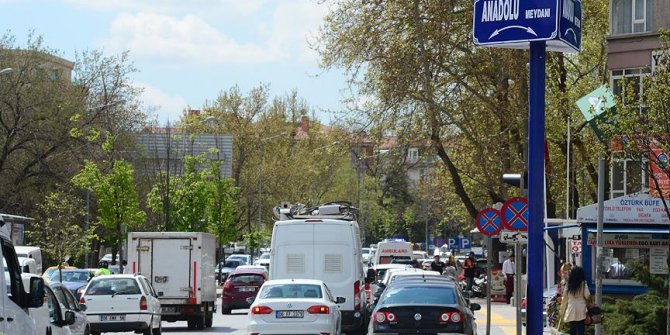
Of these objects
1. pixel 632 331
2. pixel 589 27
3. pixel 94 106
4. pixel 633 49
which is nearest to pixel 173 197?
pixel 94 106

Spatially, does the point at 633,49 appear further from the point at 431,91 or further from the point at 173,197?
the point at 173,197

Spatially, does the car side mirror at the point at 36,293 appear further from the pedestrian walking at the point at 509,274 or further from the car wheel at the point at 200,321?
the pedestrian walking at the point at 509,274

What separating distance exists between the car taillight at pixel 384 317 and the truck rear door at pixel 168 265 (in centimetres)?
1301

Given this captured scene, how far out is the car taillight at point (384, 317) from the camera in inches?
832

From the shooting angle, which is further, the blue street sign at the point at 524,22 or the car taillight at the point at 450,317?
the car taillight at the point at 450,317

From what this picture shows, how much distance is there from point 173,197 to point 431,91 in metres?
20.8

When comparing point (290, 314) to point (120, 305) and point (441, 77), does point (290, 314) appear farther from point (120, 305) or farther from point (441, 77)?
point (441, 77)

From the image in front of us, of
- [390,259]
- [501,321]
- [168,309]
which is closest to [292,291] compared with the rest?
[168,309]

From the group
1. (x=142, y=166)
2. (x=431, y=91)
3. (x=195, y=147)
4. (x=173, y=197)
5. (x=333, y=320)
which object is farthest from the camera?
(x=195, y=147)

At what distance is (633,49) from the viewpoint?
39906 mm

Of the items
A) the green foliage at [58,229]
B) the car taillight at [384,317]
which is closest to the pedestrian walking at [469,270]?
the green foliage at [58,229]

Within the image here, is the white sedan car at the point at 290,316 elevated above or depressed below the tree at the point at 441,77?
below

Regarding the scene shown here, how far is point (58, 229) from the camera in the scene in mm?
53438

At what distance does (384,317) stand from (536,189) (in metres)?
7.31
